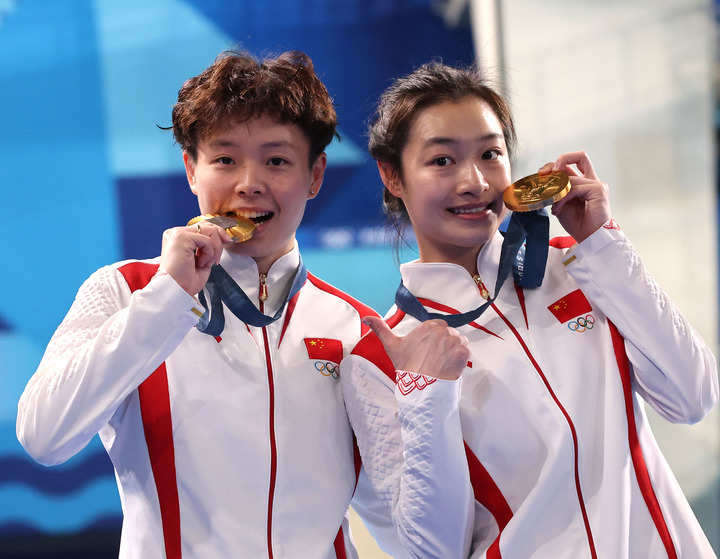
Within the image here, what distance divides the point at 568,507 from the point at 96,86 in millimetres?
3873

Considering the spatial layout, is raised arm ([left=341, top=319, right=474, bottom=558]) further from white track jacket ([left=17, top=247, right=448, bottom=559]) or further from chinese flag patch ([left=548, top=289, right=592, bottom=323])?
chinese flag patch ([left=548, top=289, right=592, bottom=323])

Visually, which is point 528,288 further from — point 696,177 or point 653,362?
point 696,177

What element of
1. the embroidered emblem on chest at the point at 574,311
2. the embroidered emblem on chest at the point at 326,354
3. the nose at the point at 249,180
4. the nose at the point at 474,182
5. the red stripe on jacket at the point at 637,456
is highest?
the nose at the point at 249,180

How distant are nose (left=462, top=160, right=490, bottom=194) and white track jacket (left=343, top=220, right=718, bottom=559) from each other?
29cm

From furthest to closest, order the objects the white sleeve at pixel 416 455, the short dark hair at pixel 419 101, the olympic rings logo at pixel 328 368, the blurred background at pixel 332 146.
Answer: the blurred background at pixel 332 146
the short dark hair at pixel 419 101
the olympic rings logo at pixel 328 368
the white sleeve at pixel 416 455

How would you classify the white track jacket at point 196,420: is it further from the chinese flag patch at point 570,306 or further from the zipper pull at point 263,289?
the chinese flag patch at point 570,306

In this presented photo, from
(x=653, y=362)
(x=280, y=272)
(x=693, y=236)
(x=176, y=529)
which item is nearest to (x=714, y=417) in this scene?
(x=693, y=236)

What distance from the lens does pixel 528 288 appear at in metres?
2.01

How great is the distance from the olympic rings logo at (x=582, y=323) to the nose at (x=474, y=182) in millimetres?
406

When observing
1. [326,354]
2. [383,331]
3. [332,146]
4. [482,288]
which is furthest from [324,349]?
[332,146]

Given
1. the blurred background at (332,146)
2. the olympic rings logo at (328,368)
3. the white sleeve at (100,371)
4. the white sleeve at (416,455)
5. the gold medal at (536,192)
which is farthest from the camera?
the blurred background at (332,146)

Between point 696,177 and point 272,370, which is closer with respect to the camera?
point 272,370

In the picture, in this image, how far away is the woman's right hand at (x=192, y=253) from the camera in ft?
5.39

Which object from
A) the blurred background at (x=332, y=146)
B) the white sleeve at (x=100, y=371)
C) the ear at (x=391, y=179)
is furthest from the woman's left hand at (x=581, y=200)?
the blurred background at (x=332, y=146)
